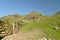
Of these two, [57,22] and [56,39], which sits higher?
[57,22]

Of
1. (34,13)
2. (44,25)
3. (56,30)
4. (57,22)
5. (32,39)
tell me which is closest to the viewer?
(32,39)

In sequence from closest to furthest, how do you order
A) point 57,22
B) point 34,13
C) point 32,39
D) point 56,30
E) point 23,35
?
point 32,39 < point 23,35 < point 56,30 < point 57,22 < point 34,13

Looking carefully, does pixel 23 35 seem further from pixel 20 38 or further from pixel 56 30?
pixel 56 30

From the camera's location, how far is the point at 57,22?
102ft

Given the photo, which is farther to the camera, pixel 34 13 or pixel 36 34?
pixel 34 13

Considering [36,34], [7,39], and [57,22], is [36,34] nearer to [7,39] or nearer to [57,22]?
[7,39]

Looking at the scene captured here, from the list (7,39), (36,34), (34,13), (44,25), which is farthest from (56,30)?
(34,13)

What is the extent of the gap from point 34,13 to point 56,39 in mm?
35093

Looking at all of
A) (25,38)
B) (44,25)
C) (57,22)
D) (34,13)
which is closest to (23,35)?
(25,38)

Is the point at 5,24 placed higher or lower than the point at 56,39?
higher

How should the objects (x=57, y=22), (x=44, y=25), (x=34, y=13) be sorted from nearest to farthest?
(x=44, y=25) < (x=57, y=22) < (x=34, y=13)

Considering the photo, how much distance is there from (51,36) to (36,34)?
2.56m

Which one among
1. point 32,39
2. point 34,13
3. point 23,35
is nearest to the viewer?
point 32,39

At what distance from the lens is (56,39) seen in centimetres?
2350
